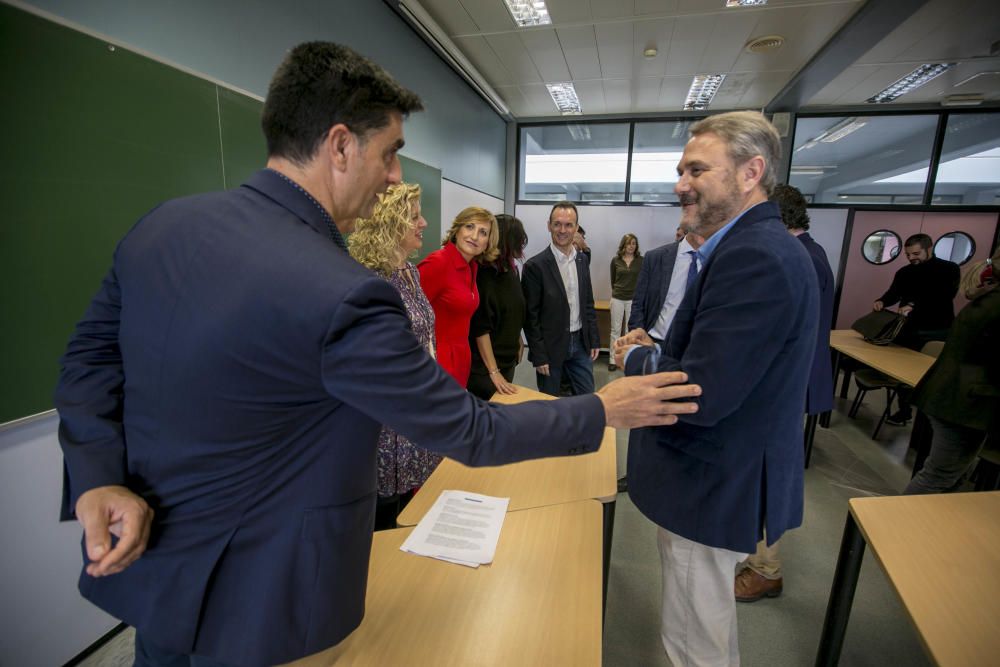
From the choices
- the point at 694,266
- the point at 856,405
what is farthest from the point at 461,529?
the point at 856,405

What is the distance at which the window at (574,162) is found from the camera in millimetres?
6844

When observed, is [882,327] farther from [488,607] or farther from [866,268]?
[488,607]

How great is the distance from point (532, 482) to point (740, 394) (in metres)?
0.77

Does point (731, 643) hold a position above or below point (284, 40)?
below

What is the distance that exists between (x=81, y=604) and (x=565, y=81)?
19.0ft

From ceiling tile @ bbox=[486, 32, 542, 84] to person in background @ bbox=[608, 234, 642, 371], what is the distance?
2.30 m

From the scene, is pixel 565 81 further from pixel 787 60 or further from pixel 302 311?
pixel 302 311

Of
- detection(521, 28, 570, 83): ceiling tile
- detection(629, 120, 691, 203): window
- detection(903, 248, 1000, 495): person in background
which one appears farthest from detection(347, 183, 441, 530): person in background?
detection(629, 120, 691, 203): window

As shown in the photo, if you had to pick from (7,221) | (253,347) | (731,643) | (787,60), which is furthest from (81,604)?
(787,60)

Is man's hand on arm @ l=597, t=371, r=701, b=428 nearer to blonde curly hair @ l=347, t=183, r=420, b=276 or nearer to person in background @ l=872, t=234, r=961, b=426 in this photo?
blonde curly hair @ l=347, t=183, r=420, b=276

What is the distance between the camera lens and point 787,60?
452 cm

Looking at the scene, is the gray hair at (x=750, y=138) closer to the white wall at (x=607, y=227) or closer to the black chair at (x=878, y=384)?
the black chair at (x=878, y=384)

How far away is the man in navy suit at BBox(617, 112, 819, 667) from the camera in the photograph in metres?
0.97

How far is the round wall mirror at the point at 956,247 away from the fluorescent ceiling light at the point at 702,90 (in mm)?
3454
